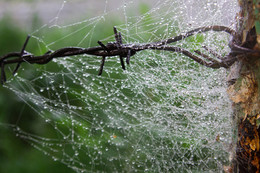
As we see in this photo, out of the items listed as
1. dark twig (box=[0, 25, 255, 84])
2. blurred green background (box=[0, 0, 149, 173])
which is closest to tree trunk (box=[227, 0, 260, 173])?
dark twig (box=[0, 25, 255, 84])

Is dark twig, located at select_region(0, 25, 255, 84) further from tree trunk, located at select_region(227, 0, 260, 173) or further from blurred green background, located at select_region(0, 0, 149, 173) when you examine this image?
blurred green background, located at select_region(0, 0, 149, 173)

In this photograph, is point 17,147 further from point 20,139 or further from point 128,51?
point 128,51

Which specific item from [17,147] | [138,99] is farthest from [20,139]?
[138,99]

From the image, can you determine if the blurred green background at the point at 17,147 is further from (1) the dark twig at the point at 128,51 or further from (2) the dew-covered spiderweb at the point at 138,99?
(1) the dark twig at the point at 128,51

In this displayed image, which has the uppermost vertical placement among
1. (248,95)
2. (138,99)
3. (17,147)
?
(248,95)

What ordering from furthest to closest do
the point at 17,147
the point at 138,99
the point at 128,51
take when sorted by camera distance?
the point at 17,147, the point at 138,99, the point at 128,51
